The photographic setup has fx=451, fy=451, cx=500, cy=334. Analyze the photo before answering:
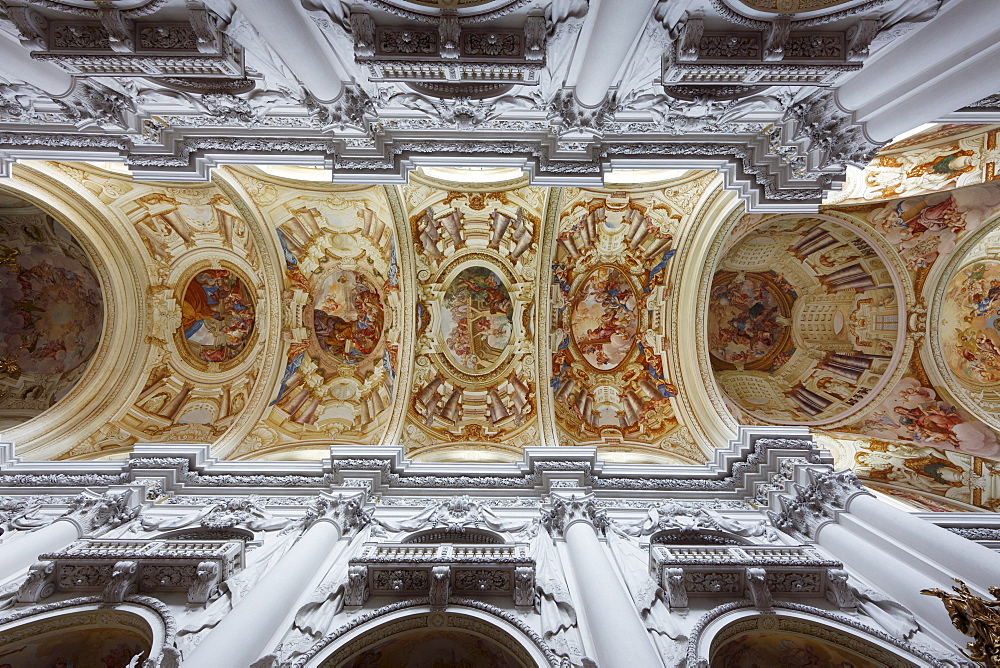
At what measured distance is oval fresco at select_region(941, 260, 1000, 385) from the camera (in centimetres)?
1059

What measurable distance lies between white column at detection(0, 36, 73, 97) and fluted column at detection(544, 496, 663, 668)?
32.3ft

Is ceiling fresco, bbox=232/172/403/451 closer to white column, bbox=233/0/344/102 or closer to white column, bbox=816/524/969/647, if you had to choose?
white column, bbox=233/0/344/102

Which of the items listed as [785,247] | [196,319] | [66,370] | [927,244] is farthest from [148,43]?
[927,244]

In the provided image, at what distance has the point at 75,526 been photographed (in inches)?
307

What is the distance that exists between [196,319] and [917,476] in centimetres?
1984

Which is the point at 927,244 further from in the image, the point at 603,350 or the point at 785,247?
the point at 603,350

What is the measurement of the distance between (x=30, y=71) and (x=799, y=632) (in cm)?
1241

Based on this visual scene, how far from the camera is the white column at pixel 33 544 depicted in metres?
6.73

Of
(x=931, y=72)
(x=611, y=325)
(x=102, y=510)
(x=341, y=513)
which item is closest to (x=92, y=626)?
(x=102, y=510)

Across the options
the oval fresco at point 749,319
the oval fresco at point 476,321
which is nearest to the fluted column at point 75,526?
the oval fresco at point 476,321

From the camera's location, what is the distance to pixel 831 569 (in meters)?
6.50

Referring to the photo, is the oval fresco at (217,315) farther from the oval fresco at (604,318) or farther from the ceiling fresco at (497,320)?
the oval fresco at (604,318)

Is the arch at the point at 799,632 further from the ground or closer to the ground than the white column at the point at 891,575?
closer to the ground

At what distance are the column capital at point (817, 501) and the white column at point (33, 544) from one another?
12433mm
